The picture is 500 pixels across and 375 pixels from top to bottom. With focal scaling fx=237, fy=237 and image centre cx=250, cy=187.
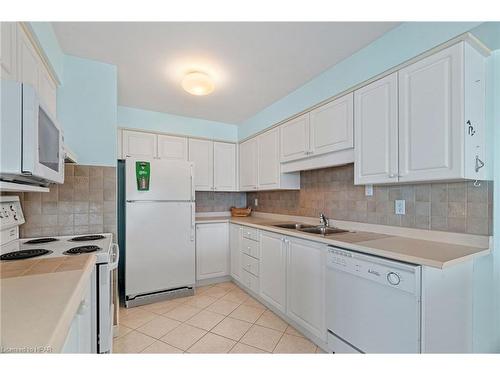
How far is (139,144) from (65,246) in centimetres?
183

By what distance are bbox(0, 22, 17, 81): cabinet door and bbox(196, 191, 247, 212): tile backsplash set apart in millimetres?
2765

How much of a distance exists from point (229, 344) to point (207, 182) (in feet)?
7.40

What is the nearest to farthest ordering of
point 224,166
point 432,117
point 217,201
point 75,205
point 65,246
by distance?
point 432,117, point 65,246, point 75,205, point 224,166, point 217,201

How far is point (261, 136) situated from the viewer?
3295 mm

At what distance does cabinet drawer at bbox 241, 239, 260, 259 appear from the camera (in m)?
2.76

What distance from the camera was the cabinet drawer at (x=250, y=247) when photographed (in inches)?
109

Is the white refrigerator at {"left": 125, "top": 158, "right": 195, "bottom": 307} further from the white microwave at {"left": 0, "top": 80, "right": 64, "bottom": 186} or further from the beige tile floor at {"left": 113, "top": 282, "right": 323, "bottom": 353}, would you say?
the white microwave at {"left": 0, "top": 80, "right": 64, "bottom": 186}

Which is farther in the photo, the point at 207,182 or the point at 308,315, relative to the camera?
the point at 207,182

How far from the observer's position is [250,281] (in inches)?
113

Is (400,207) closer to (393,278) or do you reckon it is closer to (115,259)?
→ (393,278)

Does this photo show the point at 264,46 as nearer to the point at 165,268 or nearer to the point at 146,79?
the point at 146,79

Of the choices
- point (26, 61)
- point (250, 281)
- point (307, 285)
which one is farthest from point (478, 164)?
point (26, 61)

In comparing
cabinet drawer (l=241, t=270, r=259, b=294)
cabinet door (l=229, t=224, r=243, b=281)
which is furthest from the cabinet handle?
cabinet door (l=229, t=224, r=243, b=281)

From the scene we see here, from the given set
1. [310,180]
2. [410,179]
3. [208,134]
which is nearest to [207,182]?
[208,134]
